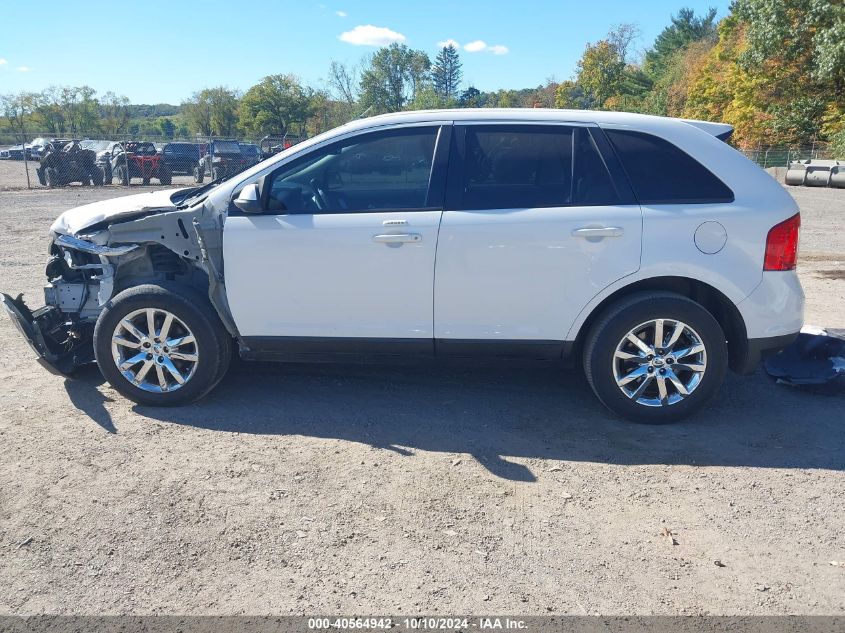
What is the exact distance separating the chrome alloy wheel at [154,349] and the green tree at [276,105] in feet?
198

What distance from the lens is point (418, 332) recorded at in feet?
14.6

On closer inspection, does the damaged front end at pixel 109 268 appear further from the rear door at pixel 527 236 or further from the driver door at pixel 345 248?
the rear door at pixel 527 236

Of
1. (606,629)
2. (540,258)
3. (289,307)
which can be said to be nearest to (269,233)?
(289,307)

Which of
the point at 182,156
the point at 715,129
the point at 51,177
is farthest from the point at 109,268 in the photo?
the point at 182,156

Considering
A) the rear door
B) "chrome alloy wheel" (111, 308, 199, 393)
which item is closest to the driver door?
the rear door

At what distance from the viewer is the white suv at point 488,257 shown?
4.25 meters

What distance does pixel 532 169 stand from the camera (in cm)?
441

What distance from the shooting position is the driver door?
434cm

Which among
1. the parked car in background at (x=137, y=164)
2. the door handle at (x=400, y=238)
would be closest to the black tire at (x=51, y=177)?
the parked car in background at (x=137, y=164)

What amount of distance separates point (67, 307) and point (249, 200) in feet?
6.07

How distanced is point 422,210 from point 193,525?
2.25 metres

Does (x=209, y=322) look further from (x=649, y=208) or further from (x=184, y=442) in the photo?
(x=649, y=208)

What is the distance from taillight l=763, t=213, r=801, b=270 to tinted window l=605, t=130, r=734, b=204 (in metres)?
0.34

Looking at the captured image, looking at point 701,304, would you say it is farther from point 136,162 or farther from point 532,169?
point 136,162
